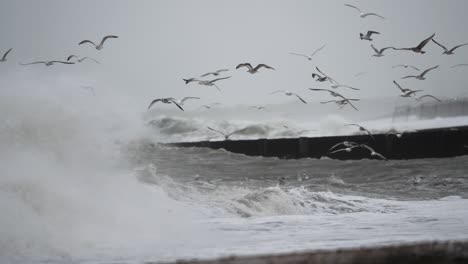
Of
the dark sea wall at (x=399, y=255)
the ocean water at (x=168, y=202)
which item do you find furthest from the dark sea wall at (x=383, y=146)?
the dark sea wall at (x=399, y=255)

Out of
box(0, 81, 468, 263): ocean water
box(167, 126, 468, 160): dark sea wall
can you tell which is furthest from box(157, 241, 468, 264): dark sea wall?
box(167, 126, 468, 160): dark sea wall

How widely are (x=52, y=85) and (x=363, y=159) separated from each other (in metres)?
10.0

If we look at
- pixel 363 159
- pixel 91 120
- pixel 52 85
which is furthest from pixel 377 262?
pixel 363 159

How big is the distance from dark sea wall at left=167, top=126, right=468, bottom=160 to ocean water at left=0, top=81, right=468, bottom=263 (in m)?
1.85

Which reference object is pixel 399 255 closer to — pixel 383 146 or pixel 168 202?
pixel 168 202

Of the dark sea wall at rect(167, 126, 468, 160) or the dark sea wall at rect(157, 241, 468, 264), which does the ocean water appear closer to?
the dark sea wall at rect(157, 241, 468, 264)

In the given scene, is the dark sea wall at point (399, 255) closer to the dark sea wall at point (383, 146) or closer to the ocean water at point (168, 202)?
the ocean water at point (168, 202)

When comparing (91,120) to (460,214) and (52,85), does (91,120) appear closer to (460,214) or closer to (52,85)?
(52,85)

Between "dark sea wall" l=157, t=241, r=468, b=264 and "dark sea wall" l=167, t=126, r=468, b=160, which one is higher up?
"dark sea wall" l=167, t=126, r=468, b=160

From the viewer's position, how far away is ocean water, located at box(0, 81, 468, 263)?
544cm

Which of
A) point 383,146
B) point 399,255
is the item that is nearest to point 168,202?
point 399,255

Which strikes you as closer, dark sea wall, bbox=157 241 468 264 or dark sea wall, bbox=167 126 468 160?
dark sea wall, bbox=157 241 468 264

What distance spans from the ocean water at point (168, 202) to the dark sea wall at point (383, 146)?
72.8 inches

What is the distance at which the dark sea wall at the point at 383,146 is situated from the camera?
20.4 meters
